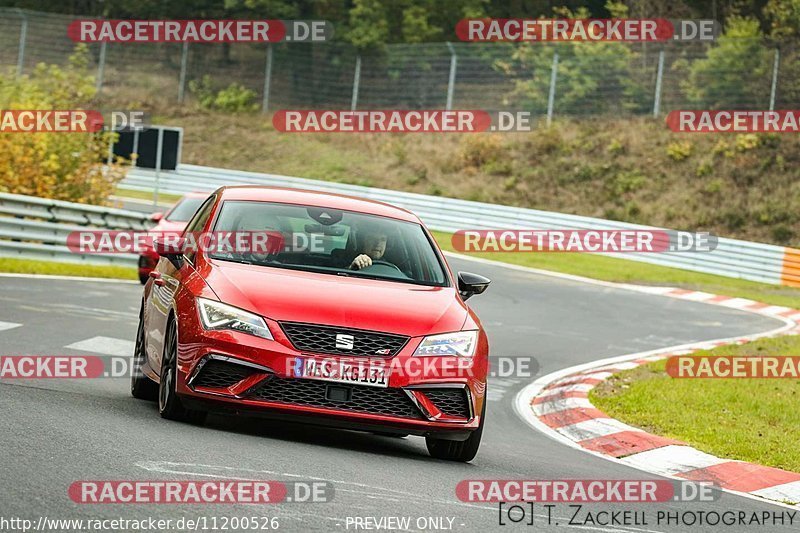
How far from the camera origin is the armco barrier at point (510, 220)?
3103cm

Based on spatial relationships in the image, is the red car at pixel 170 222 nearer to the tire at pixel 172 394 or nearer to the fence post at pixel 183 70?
the tire at pixel 172 394

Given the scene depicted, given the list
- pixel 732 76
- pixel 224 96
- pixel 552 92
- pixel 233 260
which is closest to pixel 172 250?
pixel 233 260

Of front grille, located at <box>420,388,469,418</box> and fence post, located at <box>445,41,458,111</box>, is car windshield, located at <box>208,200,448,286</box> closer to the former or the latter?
front grille, located at <box>420,388,469,418</box>

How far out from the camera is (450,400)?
8.49 metres

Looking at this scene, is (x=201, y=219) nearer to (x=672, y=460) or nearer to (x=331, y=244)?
(x=331, y=244)

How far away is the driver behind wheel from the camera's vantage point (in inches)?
365

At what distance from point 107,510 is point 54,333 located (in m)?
8.29

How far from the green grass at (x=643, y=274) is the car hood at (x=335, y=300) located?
1869cm

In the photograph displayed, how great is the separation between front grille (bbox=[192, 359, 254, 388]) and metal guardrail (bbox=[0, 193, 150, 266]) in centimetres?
1383

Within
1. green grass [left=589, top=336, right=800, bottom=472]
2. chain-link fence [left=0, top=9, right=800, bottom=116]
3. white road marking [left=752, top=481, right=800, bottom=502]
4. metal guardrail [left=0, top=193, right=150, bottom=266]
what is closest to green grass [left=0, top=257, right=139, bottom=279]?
metal guardrail [left=0, top=193, right=150, bottom=266]

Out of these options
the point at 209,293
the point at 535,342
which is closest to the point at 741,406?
the point at 535,342

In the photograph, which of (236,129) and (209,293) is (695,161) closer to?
(236,129)

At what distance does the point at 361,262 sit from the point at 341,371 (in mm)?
1256

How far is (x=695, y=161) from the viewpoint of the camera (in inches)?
1658
